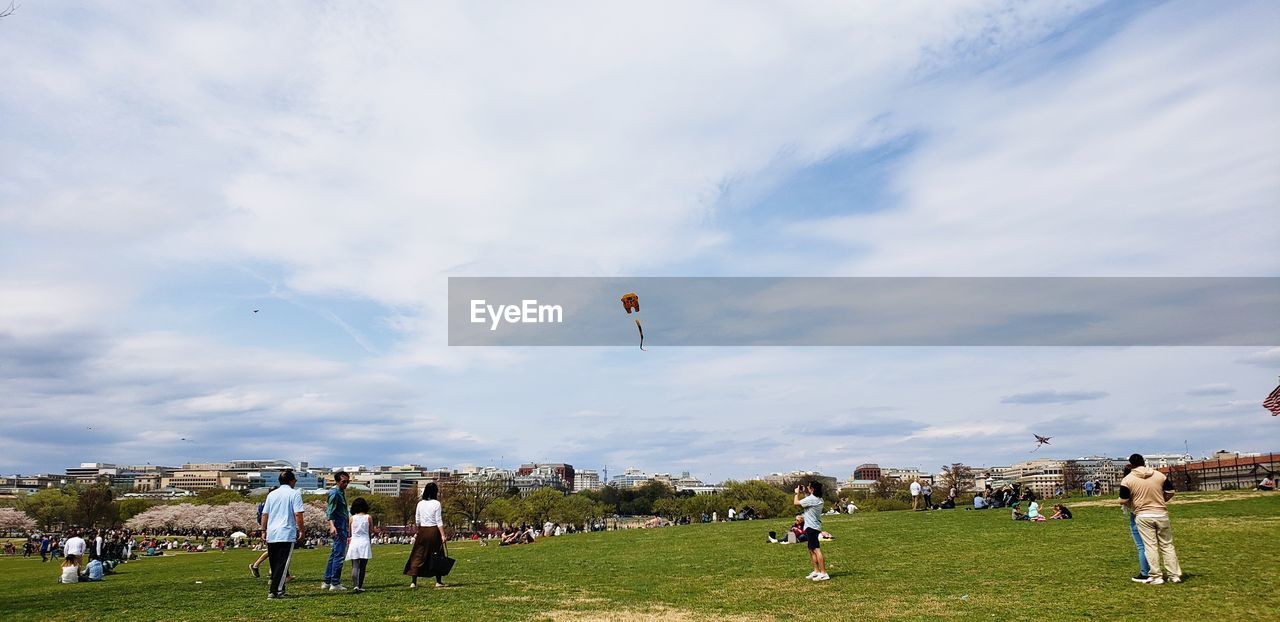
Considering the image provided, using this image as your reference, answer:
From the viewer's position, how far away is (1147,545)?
46.9ft

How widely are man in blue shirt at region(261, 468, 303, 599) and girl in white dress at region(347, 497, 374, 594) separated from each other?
1351mm

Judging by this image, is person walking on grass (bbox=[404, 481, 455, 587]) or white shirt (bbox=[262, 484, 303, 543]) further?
person walking on grass (bbox=[404, 481, 455, 587])

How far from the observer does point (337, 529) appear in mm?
16656

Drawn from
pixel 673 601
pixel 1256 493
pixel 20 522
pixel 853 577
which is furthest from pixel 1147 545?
pixel 20 522

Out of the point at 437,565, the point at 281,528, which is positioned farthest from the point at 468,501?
the point at 281,528

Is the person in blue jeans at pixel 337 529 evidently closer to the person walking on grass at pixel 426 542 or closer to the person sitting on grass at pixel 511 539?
the person walking on grass at pixel 426 542

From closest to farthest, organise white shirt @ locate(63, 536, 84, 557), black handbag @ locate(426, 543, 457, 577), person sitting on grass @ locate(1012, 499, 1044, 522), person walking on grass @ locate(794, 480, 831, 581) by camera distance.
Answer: black handbag @ locate(426, 543, 457, 577) → person walking on grass @ locate(794, 480, 831, 581) → white shirt @ locate(63, 536, 84, 557) → person sitting on grass @ locate(1012, 499, 1044, 522)

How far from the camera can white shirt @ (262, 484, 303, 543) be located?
15023 mm

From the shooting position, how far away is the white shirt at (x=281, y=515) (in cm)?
1502

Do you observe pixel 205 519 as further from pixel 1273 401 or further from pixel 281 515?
pixel 1273 401

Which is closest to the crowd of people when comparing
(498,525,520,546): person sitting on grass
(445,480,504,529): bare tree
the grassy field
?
the grassy field

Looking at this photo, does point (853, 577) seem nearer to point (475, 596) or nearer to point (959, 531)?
point (475, 596)

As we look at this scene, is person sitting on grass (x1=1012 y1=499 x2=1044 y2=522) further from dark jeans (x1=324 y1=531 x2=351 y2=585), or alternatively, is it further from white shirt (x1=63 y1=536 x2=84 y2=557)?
white shirt (x1=63 y1=536 x2=84 y2=557)

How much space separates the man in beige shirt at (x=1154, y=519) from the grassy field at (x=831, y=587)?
1.83 feet
